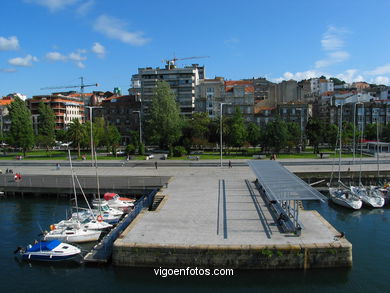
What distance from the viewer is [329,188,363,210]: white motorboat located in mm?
42281

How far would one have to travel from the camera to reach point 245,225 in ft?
94.6

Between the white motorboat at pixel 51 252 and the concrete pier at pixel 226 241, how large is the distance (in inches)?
191

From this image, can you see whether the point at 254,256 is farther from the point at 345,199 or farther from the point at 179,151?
the point at 179,151

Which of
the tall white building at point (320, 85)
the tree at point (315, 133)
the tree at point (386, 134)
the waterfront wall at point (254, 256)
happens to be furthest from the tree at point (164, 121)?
the tall white building at point (320, 85)

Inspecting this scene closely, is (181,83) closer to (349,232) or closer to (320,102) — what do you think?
(320,102)

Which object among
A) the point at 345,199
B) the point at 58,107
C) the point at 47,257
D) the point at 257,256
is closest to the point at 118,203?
the point at 47,257

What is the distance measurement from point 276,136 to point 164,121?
26650 millimetres

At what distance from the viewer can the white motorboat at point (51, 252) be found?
1125 inches

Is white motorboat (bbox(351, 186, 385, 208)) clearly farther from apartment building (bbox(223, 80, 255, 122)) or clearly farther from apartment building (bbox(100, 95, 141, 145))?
apartment building (bbox(100, 95, 141, 145))

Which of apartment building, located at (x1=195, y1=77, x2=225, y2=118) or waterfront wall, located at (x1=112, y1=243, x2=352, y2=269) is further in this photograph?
apartment building, located at (x1=195, y1=77, x2=225, y2=118)

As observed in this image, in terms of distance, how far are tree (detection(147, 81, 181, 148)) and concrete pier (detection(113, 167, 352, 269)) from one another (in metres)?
55.5

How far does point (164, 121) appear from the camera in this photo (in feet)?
295

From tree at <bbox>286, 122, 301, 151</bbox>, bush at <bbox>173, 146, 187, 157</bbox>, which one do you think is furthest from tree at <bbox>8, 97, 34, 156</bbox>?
tree at <bbox>286, 122, 301, 151</bbox>

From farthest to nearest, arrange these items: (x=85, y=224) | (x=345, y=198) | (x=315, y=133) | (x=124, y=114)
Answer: (x=124, y=114) < (x=315, y=133) < (x=345, y=198) < (x=85, y=224)
